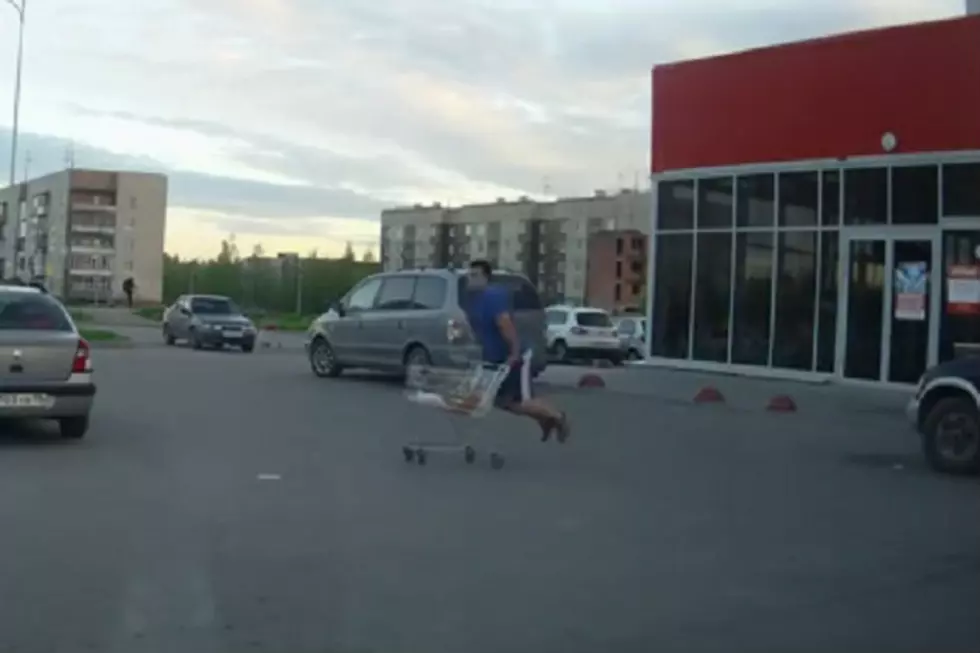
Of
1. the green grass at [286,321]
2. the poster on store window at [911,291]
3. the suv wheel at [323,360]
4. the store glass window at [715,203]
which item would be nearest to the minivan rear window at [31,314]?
the suv wheel at [323,360]

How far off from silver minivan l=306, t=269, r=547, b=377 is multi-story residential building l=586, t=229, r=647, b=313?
69367mm

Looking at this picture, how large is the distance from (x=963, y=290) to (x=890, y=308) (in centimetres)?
147

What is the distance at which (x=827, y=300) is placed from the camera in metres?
24.6

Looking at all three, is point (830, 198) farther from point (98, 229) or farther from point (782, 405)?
point (98, 229)

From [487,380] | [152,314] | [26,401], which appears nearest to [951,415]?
[487,380]

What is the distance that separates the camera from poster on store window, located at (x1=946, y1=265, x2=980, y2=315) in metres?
22.2

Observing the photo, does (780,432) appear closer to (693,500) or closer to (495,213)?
(693,500)

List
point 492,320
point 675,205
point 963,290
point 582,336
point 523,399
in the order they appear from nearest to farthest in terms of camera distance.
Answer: point 492,320 → point 523,399 → point 963,290 → point 675,205 → point 582,336

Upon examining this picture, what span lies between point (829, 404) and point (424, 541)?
45.0 ft

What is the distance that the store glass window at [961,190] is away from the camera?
22500 millimetres

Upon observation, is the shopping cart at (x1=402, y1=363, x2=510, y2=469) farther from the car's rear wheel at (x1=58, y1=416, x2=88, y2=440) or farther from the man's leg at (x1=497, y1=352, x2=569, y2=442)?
the car's rear wheel at (x1=58, y1=416, x2=88, y2=440)

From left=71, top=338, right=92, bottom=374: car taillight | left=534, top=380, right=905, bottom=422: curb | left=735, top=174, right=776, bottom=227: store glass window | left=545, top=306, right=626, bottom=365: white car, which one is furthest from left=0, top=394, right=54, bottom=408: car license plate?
left=545, top=306, right=626, bottom=365: white car

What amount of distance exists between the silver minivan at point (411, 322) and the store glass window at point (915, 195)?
6.58m

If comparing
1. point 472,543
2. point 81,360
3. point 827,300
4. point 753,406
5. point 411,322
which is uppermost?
point 827,300
